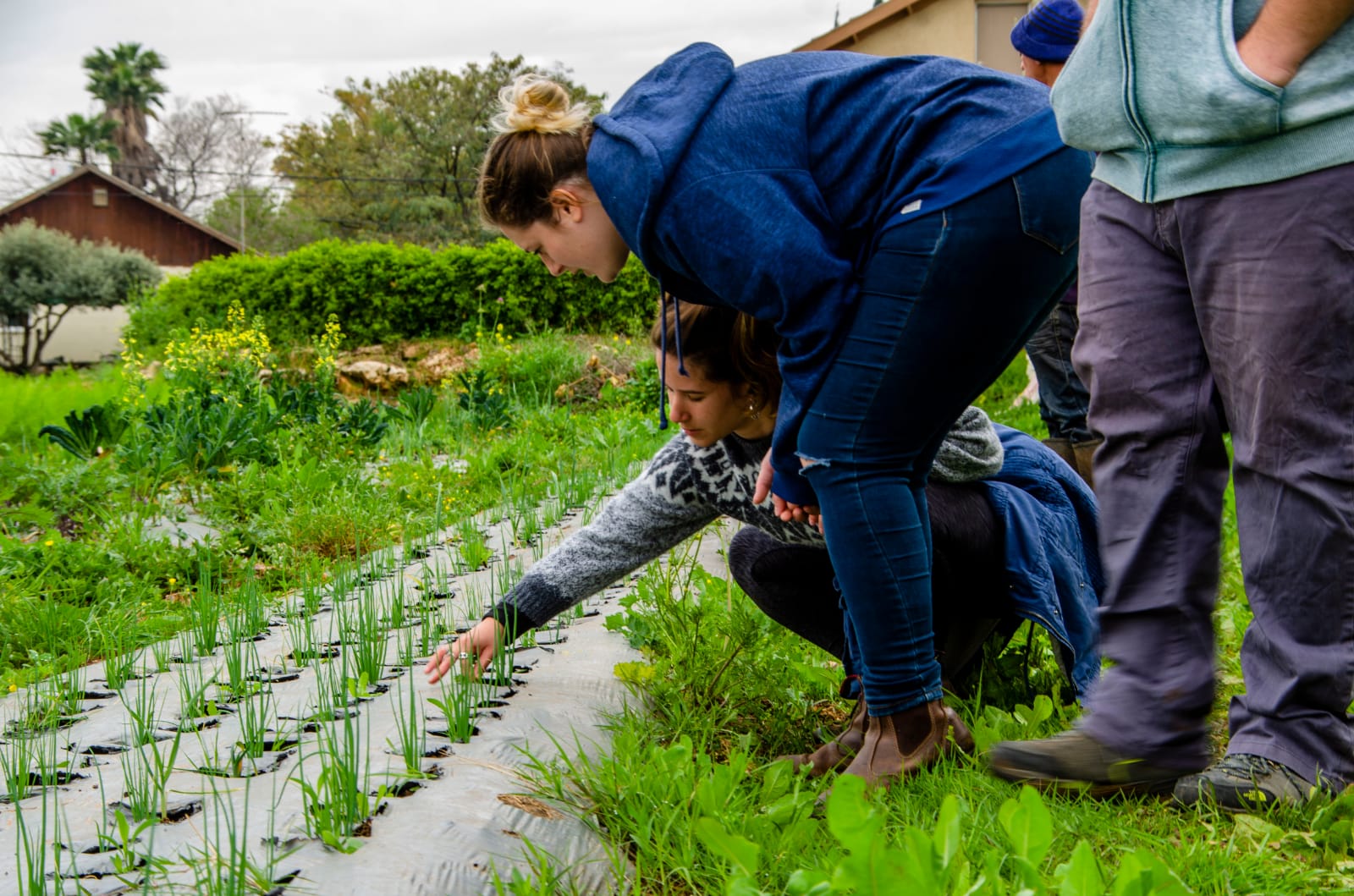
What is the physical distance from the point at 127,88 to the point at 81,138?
325 cm

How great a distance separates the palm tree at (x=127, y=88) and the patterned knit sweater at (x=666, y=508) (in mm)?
49659

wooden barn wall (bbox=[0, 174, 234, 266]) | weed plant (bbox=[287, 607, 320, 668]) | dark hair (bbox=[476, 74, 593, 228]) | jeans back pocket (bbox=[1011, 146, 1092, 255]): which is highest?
wooden barn wall (bbox=[0, 174, 234, 266])

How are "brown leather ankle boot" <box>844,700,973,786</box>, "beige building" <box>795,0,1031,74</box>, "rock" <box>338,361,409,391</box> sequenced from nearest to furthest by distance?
1. "brown leather ankle boot" <box>844,700,973,786</box>
2. "rock" <box>338,361,409,391</box>
3. "beige building" <box>795,0,1031,74</box>

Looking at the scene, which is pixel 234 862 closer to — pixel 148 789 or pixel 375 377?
pixel 148 789

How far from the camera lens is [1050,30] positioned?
12.4 feet

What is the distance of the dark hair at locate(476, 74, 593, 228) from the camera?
1964 mm

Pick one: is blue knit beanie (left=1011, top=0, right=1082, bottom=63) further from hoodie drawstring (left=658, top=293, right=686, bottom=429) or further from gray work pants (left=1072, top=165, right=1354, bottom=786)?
gray work pants (left=1072, top=165, right=1354, bottom=786)

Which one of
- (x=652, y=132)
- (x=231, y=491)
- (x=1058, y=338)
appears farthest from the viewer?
(x=231, y=491)

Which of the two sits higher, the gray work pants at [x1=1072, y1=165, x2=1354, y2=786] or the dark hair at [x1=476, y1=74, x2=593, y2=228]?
the dark hair at [x1=476, y1=74, x2=593, y2=228]

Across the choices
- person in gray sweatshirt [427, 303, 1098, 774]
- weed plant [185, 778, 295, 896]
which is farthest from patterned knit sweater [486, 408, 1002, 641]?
weed plant [185, 778, 295, 896]

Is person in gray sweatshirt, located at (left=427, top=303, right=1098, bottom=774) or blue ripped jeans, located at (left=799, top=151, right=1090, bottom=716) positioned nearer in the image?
blue ripped jeans, located at (left=799, top=151, right=1090, bottom=716)

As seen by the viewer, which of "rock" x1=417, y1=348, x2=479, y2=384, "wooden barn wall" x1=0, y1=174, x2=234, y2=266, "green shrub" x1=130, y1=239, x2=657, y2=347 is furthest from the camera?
"wooden barn wall" x1=0, y1=174, x2=234, y2=266

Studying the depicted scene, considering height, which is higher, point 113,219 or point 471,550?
point 113,219

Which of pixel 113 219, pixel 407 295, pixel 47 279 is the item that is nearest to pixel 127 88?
pixel 113 219
